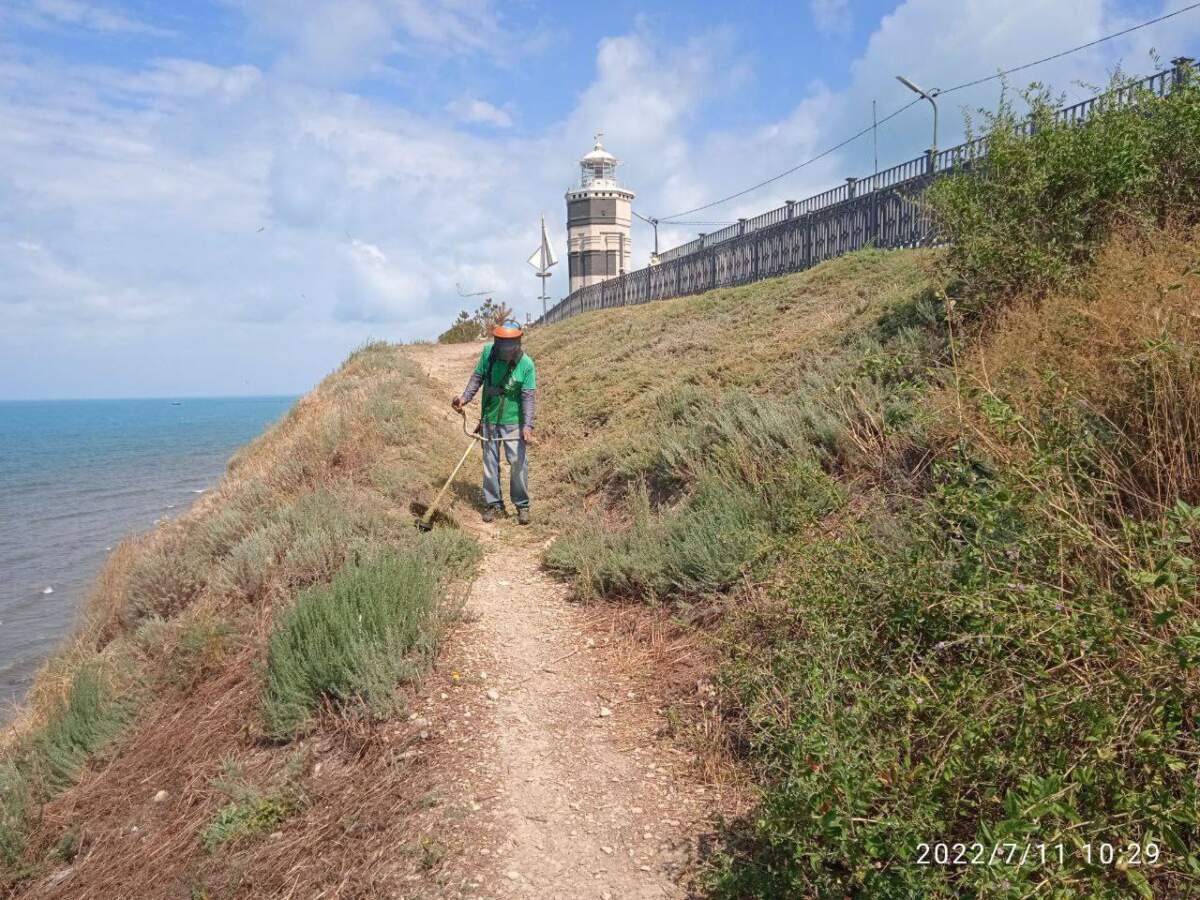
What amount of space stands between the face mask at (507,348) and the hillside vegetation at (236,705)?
1807 millimetres

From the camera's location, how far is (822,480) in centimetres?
539

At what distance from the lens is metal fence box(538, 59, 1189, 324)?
13.4 meters

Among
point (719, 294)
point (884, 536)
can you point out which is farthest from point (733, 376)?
point (719, 294)

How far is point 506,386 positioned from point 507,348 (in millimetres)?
432

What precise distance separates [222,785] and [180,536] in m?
5.38

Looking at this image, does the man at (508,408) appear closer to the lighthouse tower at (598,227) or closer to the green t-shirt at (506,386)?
the green t-shirt at (506,386)

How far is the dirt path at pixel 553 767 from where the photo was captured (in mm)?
3441

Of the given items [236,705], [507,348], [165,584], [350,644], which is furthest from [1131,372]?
[165,584]

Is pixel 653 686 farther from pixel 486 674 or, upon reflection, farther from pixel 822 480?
pixel 822 480

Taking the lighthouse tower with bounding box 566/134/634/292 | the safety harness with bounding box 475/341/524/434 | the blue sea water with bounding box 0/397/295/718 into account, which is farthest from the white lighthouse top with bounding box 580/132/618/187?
the safety harness with bounding box 475/341/524/434

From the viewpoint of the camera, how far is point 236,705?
540 cm

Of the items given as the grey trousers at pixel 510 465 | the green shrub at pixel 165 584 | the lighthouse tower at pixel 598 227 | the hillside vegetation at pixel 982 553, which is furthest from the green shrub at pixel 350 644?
the lighthouse tower at pixel 598 227

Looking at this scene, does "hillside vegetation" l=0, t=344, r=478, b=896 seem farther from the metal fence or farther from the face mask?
the metal fence

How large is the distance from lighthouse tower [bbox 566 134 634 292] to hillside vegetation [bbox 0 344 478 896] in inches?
2065
